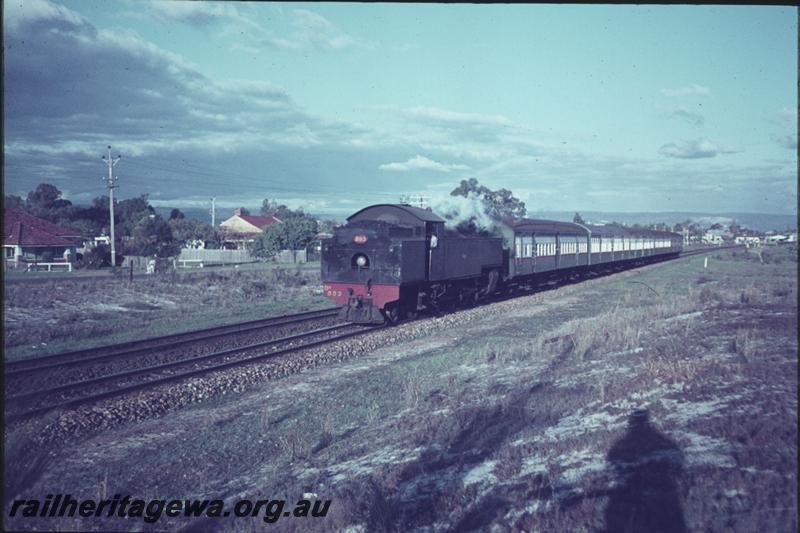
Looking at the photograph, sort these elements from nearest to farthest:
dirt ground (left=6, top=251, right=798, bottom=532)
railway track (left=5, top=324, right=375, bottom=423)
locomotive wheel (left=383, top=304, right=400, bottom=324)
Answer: dirt ground (left=6, top=251, right=798, bottom=532), railway track (left=5, top=324, right=375, bottom=423), locomotive wheel (left=383, top=304, right=400, bottom=324)

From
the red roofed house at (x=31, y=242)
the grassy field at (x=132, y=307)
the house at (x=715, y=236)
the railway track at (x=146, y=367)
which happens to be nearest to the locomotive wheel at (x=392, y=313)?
Answer: the railway track at (x=146, y=367)

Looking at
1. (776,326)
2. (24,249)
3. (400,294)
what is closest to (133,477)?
(400,294)

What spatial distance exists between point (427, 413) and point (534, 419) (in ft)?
5.28

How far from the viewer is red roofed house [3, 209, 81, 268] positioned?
41.1m

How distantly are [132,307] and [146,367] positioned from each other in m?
12.1

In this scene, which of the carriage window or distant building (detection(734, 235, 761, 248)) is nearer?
the carriage window

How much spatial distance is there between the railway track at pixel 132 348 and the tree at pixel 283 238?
38.6 metres

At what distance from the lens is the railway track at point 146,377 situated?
28.5 feet

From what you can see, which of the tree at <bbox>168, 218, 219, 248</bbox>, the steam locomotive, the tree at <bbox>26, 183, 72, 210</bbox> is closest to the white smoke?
the steam locomotive

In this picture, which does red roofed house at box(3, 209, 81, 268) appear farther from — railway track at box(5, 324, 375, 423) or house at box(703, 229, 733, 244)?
house at box(703, 229, 733, 244)

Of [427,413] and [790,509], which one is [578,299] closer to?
[427,413]

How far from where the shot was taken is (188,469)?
659 centimetres

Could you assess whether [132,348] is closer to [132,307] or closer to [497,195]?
[132,307]

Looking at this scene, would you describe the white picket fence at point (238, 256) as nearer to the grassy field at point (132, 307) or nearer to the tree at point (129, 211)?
the tree at point (129, 211)
